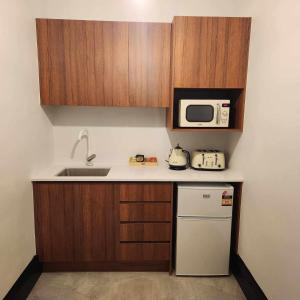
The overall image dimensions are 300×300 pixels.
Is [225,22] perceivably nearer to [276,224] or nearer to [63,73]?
[63,73]

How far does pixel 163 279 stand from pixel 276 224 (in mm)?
1110

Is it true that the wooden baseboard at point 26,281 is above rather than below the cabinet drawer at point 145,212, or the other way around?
below

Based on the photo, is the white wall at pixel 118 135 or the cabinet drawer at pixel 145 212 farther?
the white wall at pixel 118 135

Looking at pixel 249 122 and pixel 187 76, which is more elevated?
pixel 187 76

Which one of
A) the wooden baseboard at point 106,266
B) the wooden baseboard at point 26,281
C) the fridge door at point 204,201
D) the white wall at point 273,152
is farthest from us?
the wooden baseboard at point 106,266

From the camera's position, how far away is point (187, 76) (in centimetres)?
200

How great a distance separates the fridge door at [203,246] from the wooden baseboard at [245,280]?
92mm

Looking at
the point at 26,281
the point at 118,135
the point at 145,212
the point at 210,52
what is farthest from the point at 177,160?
the point at 26,281

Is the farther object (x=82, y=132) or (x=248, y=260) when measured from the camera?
(x=82, y=132)

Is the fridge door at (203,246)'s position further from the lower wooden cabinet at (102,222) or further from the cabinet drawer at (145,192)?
the cabinet drawer at (145,192)

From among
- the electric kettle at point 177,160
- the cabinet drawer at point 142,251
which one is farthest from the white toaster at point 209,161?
the cabinet drawer at point 142,251

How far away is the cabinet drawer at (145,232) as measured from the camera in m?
2.03

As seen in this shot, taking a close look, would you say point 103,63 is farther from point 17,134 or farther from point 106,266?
point 106,266

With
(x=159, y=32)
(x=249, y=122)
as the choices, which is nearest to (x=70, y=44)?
(x=159, y=32)
